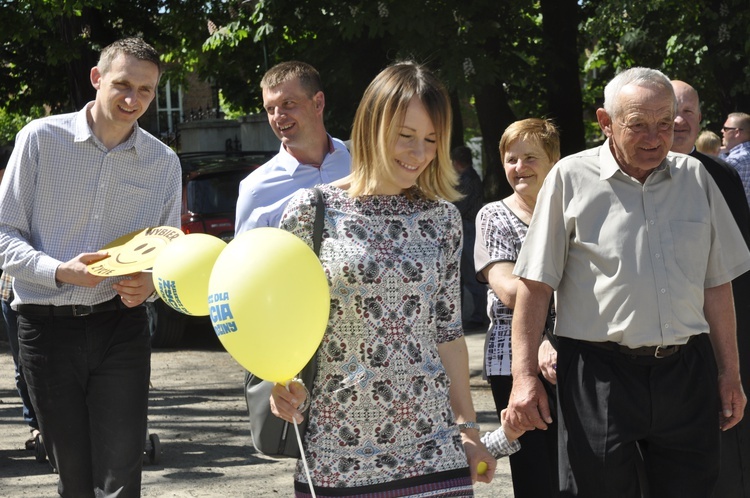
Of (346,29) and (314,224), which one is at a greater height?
(346,29)

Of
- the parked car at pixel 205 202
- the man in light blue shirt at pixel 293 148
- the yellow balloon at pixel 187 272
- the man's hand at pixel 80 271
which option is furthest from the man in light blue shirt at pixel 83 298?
the parked car at pixel 205 202

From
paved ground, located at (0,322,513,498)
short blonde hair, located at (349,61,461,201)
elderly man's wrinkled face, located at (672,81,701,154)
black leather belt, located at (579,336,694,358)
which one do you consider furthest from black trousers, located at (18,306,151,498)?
elderly man's wrinkled face, located at (672,81,701,154)

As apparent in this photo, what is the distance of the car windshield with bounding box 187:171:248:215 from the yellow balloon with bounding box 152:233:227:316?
8210 mm

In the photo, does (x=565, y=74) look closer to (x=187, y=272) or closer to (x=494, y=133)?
(x=494, y=133)

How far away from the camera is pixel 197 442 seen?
26.6ft

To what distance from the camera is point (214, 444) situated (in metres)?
8.05

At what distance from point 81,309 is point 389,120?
1637 mm

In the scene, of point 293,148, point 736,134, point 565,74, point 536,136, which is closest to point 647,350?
point 536,136

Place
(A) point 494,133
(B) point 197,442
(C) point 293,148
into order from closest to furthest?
1. (C) point 293,148
2. (B) point 197,442
3. (A) point 494,133

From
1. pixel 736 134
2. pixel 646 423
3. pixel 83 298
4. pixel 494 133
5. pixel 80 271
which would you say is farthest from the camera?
pixel 494 133

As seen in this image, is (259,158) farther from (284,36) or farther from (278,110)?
(278,110)

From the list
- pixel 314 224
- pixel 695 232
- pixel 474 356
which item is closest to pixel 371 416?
pixel 314 224

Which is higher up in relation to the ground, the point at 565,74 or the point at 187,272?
the point at 565,74

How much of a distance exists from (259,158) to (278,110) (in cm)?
775
